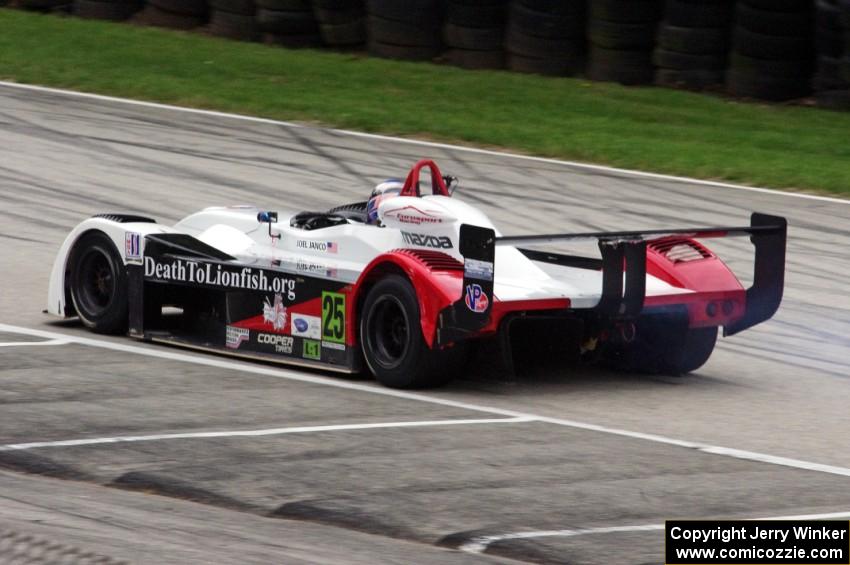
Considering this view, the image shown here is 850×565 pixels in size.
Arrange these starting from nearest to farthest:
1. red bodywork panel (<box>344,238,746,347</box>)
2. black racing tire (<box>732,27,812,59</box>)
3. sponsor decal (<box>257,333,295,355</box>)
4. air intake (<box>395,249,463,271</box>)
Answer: red bodywork panel (<box>344,238,746,347</box>) < air intake (<box>395,249,463,271</box>) < sponsor decal (<box>257,333,295,355</box>) < black racing tire (<box>732,27,812,59</box>)

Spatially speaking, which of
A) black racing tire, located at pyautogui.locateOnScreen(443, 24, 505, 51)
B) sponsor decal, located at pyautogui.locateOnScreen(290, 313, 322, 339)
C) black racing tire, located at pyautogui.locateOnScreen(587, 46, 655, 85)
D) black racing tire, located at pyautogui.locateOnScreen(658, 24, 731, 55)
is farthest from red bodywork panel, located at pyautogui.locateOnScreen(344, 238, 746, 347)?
black racing tire, located at pyautogui.locateOnScreen(443, 24, 505, 51)

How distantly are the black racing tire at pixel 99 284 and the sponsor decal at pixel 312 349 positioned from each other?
62.0 inches

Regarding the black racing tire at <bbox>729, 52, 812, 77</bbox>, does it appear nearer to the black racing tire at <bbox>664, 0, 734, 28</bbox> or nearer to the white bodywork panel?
the black racing tire at <bbox>664, 0, 734, 28</bbox>

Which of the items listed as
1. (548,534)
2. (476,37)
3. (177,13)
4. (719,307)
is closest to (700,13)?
(476,37)

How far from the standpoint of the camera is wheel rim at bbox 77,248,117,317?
35.8 feet

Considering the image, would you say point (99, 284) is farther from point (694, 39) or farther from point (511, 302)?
point (694, 39)

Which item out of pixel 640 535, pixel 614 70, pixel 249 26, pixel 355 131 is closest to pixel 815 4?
pixel 614 70

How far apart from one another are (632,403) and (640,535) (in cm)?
300

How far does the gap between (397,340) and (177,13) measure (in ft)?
50.7

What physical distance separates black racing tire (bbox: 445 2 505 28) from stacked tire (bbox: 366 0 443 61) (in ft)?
0.82

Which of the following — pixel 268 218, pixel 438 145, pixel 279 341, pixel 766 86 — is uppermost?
pixel 766 86

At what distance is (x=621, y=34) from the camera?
20312 millimetres

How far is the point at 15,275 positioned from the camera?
12.9m

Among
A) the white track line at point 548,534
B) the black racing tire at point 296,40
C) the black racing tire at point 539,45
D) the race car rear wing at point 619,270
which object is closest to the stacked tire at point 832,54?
the black racing tire at point 539,45
